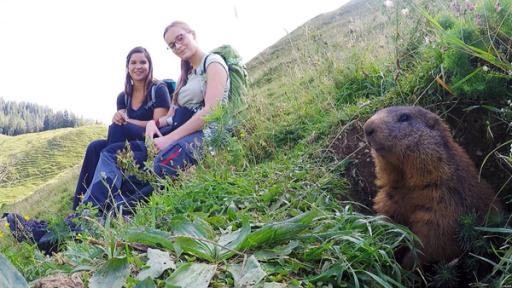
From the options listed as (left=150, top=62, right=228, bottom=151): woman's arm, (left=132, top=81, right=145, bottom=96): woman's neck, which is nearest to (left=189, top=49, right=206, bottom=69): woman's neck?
(left=150, top=62, right=228, bottom=151): woman's arm

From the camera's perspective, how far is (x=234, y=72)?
6242 millimetres

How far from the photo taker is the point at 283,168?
416 cm

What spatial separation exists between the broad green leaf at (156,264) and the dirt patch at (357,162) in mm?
1884

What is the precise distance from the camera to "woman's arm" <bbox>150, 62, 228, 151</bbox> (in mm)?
5594

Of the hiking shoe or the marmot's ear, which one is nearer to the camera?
the marmot's ear

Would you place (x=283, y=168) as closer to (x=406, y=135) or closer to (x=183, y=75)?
(x=406, y=135)

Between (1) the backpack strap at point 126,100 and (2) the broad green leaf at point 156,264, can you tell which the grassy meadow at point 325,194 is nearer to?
(2) the broad green leaf at point 156,264

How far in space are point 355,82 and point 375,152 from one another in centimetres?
225

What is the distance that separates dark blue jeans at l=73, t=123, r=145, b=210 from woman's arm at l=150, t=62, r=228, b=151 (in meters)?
0.54

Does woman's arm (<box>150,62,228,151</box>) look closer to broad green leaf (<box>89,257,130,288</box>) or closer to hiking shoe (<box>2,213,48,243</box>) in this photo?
hiking shoe (<box>2,213,48,243</box>)

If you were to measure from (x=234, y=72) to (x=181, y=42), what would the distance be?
75 centimetres

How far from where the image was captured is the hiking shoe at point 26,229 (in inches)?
191

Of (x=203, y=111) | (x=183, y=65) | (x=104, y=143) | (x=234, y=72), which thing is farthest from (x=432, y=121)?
(x=104, y=143)

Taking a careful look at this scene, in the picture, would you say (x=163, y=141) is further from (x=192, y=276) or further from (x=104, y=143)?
(x=192, y=276)
